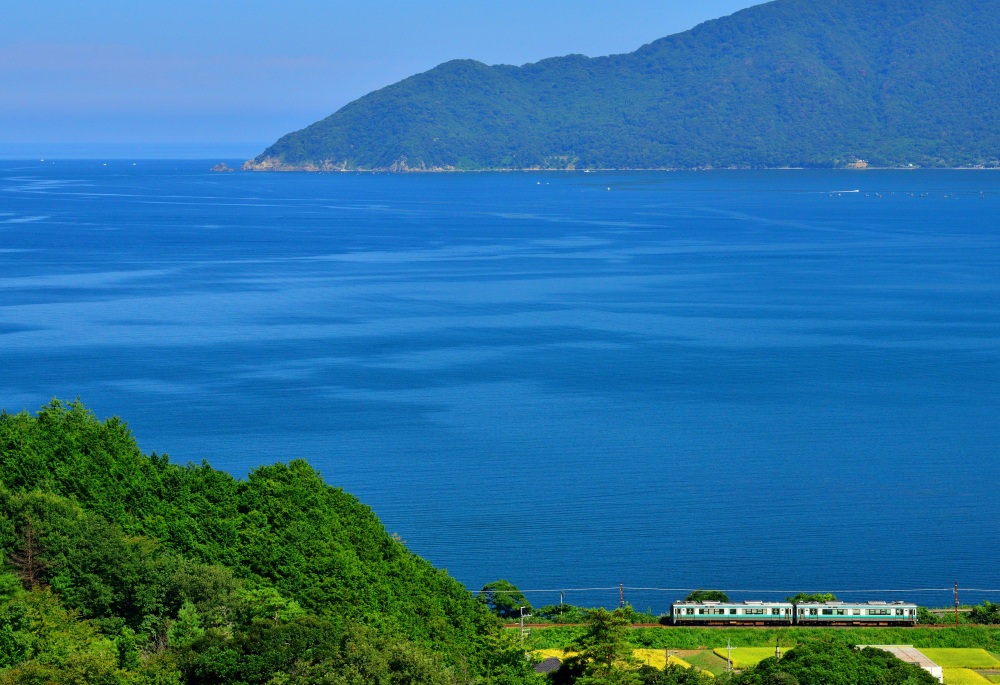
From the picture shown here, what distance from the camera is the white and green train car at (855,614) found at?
24672 millimetres

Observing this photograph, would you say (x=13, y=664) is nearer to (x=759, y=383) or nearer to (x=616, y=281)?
(x=759, y=383)

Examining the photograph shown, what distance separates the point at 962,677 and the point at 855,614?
9.98 ft

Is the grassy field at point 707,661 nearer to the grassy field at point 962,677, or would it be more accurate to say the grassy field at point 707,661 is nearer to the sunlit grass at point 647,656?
the sunlit grass at point 647,656

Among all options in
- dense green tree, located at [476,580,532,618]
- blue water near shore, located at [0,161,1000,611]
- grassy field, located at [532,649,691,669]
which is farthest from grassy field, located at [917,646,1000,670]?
dense green tree, located at [476,580,532,618]

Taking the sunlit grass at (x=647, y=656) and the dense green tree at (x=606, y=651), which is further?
the sunlit grass at (x=647, y=656)

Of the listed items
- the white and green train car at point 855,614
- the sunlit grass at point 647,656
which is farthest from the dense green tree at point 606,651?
the white and green train car at point 855,614

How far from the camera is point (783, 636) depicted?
24.0 m

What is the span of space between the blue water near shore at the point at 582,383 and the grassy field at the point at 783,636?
7.67ft

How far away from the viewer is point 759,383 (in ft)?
146

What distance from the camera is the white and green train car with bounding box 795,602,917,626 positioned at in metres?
24.7

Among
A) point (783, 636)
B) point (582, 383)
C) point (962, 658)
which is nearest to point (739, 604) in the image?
point (783, 636)

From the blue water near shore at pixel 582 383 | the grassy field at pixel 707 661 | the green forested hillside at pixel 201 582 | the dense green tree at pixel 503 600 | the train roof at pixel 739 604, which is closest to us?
the green forested hillside at pixel 201 582

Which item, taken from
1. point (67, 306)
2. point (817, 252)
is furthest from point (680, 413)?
point (817, 252)

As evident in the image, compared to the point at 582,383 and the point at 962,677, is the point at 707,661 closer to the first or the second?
the point at 962,677
